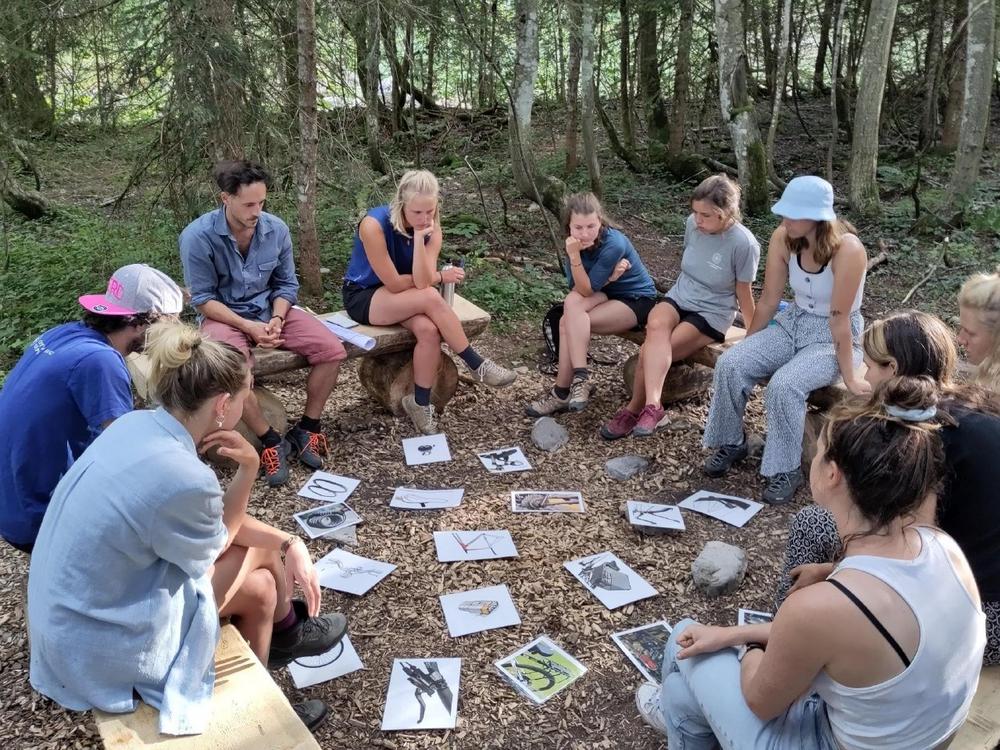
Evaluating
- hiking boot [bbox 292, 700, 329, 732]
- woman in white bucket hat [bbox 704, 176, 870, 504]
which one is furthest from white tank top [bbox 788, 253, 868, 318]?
hiking boot [bbox 292, 700, 329, 732]

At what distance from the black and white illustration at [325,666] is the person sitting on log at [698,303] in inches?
78.3

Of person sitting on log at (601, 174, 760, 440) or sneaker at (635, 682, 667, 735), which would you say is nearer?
sneaker at (635, 682, 667, 735)

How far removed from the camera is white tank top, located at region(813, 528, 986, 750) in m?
1.63

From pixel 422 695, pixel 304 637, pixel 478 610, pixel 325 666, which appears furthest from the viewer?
pixel 478 610

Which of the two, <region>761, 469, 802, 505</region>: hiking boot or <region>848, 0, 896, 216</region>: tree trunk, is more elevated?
<region>848, 0, 896, 216</region>: tree trunk

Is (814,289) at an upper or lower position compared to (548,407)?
upper

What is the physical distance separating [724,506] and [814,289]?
112 cm

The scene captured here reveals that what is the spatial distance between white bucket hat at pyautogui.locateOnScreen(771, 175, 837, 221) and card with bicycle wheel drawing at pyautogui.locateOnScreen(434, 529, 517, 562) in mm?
1916

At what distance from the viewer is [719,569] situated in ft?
10.4

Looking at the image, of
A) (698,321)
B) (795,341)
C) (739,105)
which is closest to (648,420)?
(698,321)

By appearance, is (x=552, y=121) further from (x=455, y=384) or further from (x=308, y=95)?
(x=455, y=384)

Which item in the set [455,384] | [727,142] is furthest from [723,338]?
[727,142]

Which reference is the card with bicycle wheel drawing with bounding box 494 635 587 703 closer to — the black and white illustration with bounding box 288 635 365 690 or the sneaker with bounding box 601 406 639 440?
the black and white illustration with bounding box 288 635 365 690

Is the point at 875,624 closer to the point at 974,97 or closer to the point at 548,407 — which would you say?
the point at 548,407
